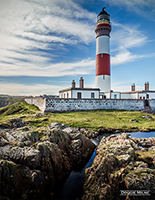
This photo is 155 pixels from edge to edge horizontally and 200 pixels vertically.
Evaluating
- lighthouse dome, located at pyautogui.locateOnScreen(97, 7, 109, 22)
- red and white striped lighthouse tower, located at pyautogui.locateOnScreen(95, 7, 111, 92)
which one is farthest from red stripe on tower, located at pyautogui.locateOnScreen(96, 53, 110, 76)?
lighthouse dome, located at pyautogui.locateOnScreen(97, 7, 109, 22)

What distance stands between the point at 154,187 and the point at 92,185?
122 inches

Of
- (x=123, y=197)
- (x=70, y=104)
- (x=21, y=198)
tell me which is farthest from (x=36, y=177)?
(x=70, y=104)

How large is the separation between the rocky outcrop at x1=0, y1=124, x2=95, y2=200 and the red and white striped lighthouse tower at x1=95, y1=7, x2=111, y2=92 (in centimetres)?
2934

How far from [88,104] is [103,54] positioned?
15296 millimetres

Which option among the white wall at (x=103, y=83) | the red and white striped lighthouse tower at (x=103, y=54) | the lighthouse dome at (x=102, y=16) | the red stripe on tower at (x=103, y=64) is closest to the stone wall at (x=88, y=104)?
the white wall at (x=103, y=83)

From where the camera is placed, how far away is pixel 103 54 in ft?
125

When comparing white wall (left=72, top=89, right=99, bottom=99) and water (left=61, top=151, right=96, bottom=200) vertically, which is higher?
white wall (left=72, top=89, right=99, bottom=99)

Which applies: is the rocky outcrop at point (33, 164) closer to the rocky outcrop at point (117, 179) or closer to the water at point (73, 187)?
the water at point (73, 187)

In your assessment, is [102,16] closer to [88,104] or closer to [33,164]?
[88,104]

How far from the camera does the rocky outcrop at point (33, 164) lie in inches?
282

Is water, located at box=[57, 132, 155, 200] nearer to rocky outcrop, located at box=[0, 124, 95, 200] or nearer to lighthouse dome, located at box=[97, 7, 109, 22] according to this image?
rocky outcrop, located at box=[0, 124, 95, 200]

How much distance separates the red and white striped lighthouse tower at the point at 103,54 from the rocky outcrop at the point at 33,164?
2934cm

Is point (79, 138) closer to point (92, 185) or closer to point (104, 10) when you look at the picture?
point (92, 185)

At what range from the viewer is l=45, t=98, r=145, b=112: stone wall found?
29.0m
